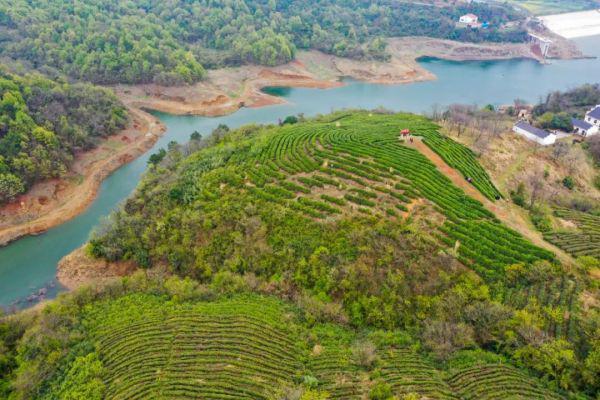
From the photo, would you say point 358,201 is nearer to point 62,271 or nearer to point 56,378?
point 56,378

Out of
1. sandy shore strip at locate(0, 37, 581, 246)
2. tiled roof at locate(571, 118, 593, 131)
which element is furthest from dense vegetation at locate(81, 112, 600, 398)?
tiled roof at locate(571, 118, 593, 131)

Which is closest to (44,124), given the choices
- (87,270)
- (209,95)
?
(87,270)

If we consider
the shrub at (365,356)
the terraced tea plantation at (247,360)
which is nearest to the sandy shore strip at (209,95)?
the terraced tea plantation at (247,360)

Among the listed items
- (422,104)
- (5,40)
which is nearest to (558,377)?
(422,104)

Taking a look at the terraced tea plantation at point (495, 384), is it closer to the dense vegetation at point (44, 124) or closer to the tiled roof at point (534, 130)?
the tiled roof at point (534, 130)

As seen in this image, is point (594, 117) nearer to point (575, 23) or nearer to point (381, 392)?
point (381, 392)

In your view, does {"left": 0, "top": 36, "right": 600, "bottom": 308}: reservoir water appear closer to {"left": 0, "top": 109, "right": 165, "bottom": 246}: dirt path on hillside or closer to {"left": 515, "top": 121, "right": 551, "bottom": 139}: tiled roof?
{"left": 0, "top": 109, "right": 165, "bottom": 246}: dirt path on hillside
